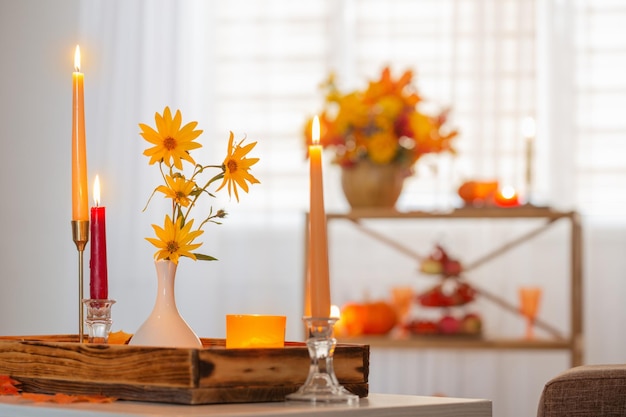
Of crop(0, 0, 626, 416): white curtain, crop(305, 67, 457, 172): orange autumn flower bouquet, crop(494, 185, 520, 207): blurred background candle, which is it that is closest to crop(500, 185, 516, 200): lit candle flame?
crop(494, 185, 520, 207): blurred background candle

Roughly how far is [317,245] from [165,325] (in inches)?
7.4

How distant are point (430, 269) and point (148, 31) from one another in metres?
1.32

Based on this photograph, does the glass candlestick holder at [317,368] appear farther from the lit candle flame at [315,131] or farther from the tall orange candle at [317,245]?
the lit candle flame at [315,131]

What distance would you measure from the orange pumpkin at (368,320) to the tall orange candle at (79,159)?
2.03 metres

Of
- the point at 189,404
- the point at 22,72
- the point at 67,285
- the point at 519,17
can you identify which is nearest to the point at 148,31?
the point at 22,72

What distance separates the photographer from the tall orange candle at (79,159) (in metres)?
1.03

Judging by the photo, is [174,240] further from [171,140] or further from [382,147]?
[382,147]

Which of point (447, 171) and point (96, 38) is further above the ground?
point (96, 38)

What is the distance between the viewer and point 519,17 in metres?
3.43

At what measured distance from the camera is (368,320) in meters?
3.02

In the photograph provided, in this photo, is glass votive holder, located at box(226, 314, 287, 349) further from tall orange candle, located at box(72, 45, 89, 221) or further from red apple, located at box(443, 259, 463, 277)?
red apple, located at box(443, 259, 463, 277)

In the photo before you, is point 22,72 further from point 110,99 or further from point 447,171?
point 447,171

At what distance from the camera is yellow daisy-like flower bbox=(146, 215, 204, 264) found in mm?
974

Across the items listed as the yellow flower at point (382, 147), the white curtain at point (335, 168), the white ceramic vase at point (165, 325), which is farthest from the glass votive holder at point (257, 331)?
the white curtain at point (335, 168)
